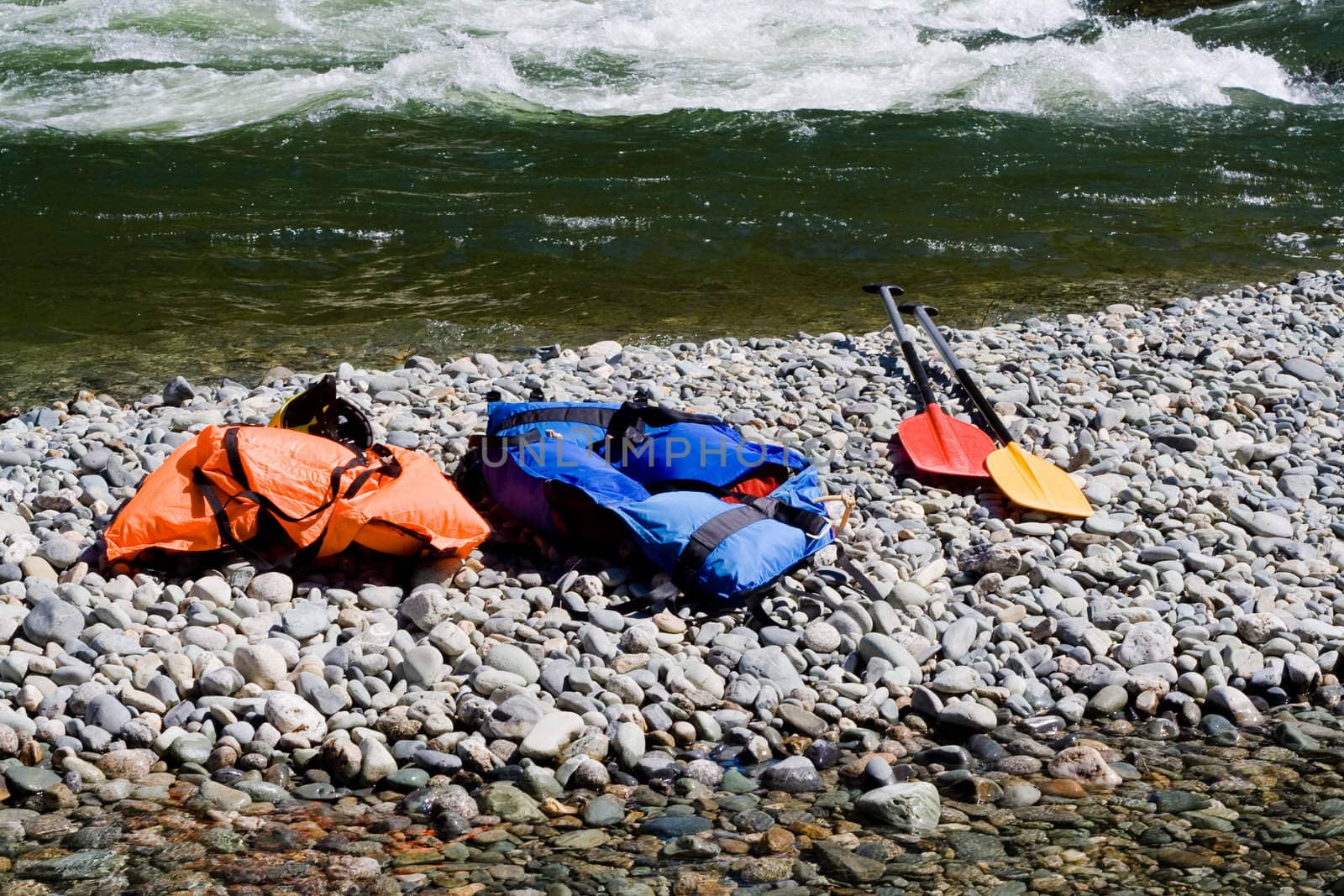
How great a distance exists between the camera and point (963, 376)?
17.7ft

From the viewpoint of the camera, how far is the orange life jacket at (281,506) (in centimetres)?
375

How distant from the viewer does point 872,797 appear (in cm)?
293

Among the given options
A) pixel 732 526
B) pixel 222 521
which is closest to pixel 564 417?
pixel 732 526

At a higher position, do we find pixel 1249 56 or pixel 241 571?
pixel 1249 56

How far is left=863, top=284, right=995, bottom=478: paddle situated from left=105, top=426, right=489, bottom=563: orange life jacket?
168 centimetres

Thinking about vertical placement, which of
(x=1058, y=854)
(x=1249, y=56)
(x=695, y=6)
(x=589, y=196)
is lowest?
(x=1058, y=854)

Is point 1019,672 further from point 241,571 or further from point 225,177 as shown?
point 225,177

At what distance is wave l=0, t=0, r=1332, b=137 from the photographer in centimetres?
1182

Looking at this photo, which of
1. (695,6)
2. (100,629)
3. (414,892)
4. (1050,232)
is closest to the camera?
(414,892)

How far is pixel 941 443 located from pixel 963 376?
0.66m

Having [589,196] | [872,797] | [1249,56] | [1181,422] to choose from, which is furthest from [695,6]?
[872,797]

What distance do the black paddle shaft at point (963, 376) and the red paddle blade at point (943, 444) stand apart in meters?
0.06

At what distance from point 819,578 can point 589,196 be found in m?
5.88

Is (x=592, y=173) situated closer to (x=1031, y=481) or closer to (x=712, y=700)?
(x=1031, y=481)
